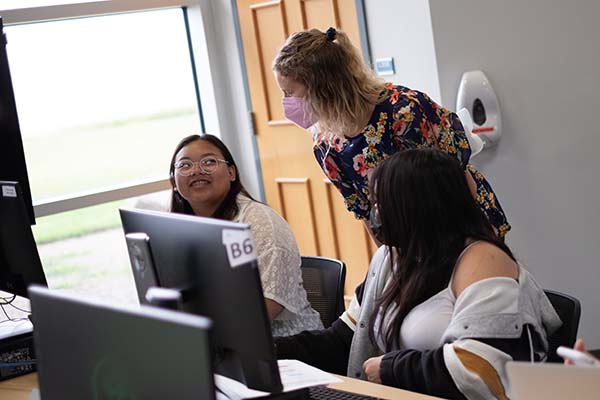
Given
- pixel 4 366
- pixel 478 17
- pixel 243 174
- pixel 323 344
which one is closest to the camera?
pixel 323 344

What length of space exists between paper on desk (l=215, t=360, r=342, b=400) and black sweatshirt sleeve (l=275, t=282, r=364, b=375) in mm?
186

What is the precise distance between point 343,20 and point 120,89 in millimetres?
2283

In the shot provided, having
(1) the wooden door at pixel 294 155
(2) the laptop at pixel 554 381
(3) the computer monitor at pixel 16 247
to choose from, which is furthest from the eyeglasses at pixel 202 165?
(2) the laptop at pixel 554 381

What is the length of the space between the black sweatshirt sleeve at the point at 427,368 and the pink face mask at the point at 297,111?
44.7 inches

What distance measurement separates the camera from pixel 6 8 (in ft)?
13.8

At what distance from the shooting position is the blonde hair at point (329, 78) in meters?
2.83

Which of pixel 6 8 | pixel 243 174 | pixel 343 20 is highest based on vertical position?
pixel 6 8

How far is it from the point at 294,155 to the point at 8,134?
196 centimetres

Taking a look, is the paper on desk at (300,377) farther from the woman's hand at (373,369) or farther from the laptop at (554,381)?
the laptop at (554,381)

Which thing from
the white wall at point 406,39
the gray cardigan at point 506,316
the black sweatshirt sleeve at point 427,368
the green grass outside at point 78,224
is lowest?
the green grass outside at point 78,224

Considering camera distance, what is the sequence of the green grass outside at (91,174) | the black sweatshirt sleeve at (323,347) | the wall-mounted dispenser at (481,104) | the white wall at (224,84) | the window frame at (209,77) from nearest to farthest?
the black sweatshirt sleeve at (323,347), the wall-mounted dispenser at (481,104), the window frame at (209,77), the white wall at (224,84), the green grass outside at (91,174)

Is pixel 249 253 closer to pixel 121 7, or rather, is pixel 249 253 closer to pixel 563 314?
pixel 563 314

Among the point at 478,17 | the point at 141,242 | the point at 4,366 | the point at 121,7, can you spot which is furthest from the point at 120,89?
the point at 141,242

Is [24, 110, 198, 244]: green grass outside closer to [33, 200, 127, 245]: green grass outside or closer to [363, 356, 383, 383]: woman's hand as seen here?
[33, 200, 127, 245]: green grass outside
